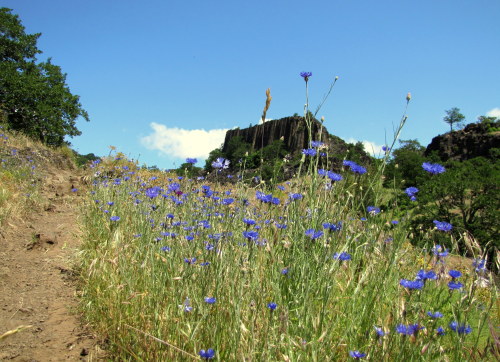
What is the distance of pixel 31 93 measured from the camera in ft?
57.0

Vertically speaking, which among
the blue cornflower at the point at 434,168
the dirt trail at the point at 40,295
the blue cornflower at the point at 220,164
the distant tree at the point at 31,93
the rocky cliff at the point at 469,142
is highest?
the rocky cliff at the point at 469,142

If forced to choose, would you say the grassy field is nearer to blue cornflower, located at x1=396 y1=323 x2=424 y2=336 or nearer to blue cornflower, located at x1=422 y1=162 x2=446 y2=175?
blue cornflower, located at x1=396 y1=323 x2=424 y2=336

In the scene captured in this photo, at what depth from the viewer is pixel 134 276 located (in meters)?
2.90

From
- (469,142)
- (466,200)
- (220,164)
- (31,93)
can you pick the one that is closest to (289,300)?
(220,164)

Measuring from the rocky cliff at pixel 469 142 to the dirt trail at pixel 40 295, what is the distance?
35.6 m

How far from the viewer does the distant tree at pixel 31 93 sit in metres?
17.3

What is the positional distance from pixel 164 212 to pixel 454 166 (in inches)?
445

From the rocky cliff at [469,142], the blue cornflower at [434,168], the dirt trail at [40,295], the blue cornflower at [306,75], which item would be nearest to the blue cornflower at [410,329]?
the blue cornflower at [434,168]

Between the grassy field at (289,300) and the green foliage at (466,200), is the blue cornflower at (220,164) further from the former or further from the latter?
the green foliage at (466,200)

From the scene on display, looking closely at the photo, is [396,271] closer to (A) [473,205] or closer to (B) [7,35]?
(A) [473,205]

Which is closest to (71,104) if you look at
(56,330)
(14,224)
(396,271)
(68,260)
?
(14,224)

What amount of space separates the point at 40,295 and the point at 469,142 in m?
42.1

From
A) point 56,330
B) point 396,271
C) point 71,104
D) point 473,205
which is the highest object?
point 71,104

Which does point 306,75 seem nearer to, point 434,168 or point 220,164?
point 220,164
